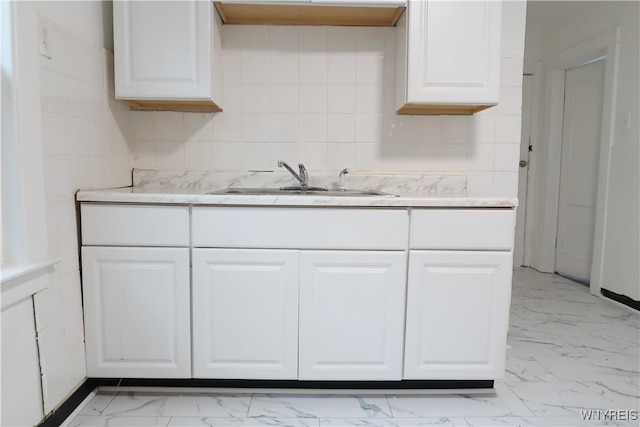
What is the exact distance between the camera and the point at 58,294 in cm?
146

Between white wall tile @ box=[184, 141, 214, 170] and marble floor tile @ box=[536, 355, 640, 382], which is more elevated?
white wall tile @ box=[184, 141, 214, 170]

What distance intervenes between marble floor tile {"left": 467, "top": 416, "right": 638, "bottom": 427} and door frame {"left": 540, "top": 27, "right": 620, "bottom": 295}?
2.00m

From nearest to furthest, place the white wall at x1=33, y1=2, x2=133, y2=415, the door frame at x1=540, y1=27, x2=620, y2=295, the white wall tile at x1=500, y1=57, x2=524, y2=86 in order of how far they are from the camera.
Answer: the white wall at x1=33, y1=2, x2=133, y2=415 → the white wall tile at x1=500, y1=57, x2=524, y2=86 → the door frame at x1=540, y1=27, x2=620, y2=295

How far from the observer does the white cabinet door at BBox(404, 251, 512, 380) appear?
5.32 ft

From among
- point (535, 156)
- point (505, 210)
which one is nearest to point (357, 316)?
point (505, 210)

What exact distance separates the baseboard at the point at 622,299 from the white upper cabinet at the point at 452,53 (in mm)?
2083

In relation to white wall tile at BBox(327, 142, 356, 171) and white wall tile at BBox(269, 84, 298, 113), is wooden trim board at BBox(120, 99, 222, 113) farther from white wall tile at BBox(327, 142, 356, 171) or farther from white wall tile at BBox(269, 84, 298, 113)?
white wall tile at BBox(327, 142, 356, 171)

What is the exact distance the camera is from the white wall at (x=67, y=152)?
140 cm

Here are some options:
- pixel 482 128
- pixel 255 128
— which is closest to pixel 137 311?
pixel 255 128

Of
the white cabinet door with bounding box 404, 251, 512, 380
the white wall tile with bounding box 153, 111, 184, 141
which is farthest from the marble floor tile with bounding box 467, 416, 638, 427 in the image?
the white wall tile with bounding box 153, 111, 184, 141

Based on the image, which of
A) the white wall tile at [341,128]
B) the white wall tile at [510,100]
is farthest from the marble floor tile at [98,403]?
the white wall tile at [510,100]

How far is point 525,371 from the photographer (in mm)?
1961

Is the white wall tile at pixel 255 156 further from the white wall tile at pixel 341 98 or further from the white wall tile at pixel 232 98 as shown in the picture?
the white wall tile at pixel 341 98

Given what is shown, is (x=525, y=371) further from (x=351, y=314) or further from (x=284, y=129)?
(x=284, y=129)
